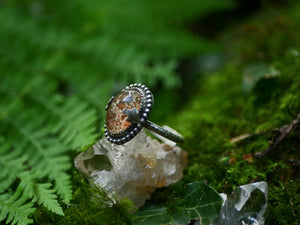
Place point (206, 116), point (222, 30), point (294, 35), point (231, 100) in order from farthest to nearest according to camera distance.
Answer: point (222, 30), point (294, 35), point (231, 100), point (206, 116)

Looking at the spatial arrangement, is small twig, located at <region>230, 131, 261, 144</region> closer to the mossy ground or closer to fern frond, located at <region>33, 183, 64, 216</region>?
the mossy ground

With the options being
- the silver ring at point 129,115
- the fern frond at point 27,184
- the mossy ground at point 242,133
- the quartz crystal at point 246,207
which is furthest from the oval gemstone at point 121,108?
the quartz crystal at point 246,207

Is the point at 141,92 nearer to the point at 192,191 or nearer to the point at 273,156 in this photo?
the point at 192,191

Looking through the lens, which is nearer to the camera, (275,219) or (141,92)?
(275,219)

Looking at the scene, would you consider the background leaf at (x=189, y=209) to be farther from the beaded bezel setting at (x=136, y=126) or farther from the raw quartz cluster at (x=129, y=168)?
the beaded bezel setting at (x=136, y=126)

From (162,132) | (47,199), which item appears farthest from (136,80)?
(47,199)

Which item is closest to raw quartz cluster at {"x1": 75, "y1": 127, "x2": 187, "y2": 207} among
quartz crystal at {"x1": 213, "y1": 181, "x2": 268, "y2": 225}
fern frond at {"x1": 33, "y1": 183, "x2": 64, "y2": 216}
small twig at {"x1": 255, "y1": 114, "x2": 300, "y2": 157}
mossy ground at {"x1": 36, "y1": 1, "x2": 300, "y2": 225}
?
mossy ground at {"x1": 36, "y1": 1, "x2": 300, "y2": 225}

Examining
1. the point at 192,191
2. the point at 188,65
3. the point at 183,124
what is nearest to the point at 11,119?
the point at 183,124

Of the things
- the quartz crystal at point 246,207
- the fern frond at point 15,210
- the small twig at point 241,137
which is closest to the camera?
the quartz crystal at point 246,207
